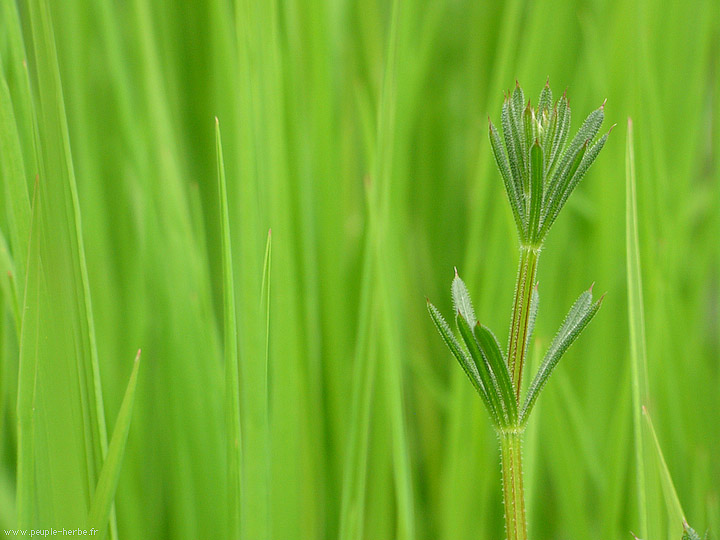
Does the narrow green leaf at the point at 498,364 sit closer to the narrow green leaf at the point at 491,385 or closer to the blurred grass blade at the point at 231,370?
the narrow green leaf at the point at 491,385

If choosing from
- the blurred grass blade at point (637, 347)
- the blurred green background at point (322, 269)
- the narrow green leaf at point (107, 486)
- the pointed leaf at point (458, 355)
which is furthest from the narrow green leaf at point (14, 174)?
the blurred grass blade at point (637, 347)

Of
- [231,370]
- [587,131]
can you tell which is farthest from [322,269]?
[587,131]

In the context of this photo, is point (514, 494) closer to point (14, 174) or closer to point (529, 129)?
point (529, 129)

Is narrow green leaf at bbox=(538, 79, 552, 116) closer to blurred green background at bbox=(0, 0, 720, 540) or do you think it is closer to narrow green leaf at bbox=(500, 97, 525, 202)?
narrow green leaf at bbox=(500, 97, 525, 202)

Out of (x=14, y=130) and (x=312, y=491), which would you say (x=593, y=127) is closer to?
(x=14, y=130)

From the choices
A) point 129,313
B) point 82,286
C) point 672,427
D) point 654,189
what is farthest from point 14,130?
point 672,427

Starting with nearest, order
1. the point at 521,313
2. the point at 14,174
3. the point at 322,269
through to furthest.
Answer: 1. the point at 521,313
2. the point at 14,174
3. the point at 322,269

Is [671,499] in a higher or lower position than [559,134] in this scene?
lower
